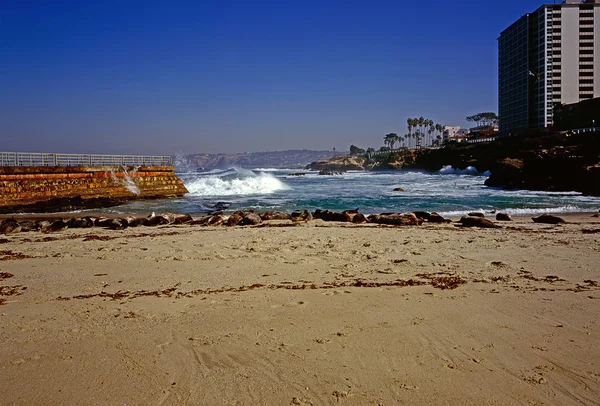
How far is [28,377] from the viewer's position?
11.3ft

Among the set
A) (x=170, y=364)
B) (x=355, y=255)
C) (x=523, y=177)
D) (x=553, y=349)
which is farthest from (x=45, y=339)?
(x=523, y=177)

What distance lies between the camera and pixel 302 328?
4445 mm

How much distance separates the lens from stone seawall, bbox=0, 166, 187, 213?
870 inches

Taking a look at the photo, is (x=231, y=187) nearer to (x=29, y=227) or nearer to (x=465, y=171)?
(x=29, y=227)

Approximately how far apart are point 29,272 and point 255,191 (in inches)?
1063

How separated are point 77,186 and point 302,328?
2443 centimetres

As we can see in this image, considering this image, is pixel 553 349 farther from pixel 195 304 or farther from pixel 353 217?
pixel 353 217

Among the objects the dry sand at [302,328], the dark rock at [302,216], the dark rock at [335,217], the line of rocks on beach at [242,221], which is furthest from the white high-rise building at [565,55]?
the dry sand at [302,328]

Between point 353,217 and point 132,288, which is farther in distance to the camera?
point 353,217

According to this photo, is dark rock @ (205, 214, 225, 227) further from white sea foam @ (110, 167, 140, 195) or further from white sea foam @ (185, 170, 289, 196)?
white sea foam @ (185, 170, 289, 196)

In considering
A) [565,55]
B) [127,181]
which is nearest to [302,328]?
[127,181]

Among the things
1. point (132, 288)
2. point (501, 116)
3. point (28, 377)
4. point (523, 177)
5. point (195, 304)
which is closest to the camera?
point (28, 377)

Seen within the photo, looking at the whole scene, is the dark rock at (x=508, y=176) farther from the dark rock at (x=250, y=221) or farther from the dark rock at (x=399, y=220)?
the dark rock at (x=250, y=221)

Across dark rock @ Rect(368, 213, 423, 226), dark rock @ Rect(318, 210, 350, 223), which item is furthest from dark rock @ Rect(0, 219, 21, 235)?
dark rock @ Rect(368, 213, 423, 226)
